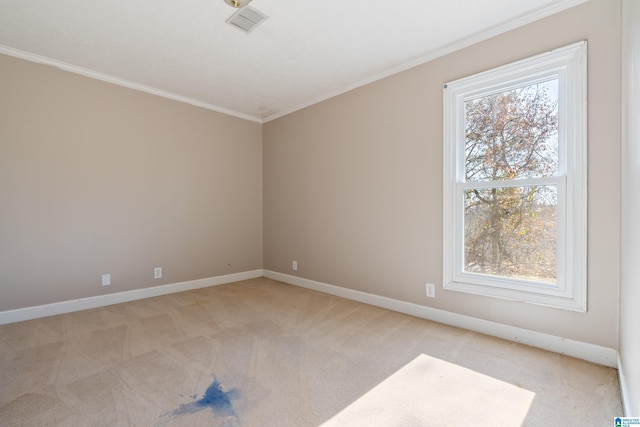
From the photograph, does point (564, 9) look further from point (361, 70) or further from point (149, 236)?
point (149, 236)

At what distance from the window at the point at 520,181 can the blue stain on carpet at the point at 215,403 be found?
211cm

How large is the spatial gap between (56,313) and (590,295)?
15.9ft

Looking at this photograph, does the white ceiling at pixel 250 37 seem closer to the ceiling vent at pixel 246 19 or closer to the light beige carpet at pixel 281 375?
the ceiling vent at pixel 246 19

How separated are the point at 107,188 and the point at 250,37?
94.6 inches

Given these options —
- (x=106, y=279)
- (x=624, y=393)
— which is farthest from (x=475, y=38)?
(x=106, y=279)

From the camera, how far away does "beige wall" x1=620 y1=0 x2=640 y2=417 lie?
1317 millimetres

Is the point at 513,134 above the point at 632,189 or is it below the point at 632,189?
above

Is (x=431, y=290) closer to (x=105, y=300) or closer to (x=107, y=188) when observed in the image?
(x=105, y=300)

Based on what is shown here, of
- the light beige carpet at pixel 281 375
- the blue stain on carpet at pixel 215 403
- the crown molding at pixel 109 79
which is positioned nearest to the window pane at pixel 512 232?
the light beige carpet at pixel 281 375

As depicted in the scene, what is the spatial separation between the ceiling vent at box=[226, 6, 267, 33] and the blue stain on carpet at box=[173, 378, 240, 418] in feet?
8.88

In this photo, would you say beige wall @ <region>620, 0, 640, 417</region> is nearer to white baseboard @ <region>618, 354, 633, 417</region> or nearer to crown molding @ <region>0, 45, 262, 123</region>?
white baseboard @ <region>618, 354, 633, 417</region>

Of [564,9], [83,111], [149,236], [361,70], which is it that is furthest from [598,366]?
[83,111]

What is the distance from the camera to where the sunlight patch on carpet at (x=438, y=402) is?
→ 5.11 feet

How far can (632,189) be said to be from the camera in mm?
1501
